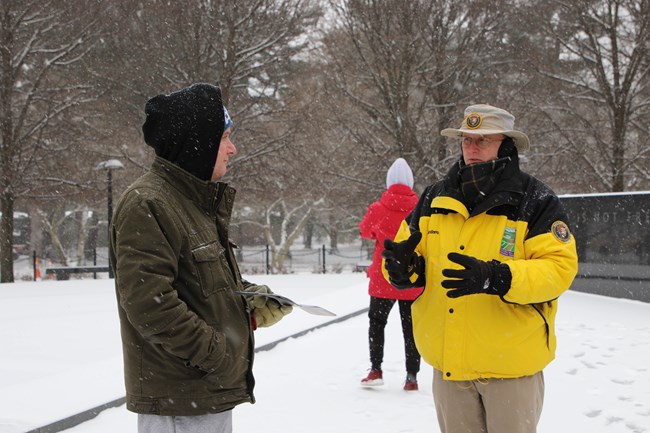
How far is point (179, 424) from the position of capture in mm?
2395

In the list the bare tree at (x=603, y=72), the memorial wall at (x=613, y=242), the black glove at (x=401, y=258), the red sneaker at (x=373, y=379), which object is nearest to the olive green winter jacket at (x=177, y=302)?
the black glove at (x=401, y=258)

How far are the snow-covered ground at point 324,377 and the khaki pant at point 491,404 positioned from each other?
5.78 feet

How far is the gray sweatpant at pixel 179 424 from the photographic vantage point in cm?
237

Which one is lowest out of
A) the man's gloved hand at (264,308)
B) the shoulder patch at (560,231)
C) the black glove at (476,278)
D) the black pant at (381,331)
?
the black pant at (381,331)

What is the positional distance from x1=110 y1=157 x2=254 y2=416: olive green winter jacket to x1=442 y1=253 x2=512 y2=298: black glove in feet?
2.90

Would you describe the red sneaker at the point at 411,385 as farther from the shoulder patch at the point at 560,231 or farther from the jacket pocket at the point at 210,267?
the jacket pocket at the point at 210,267

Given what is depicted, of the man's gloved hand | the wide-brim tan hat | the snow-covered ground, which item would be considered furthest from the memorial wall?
the man's gloved hand

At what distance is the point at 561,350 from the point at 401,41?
1140 cm

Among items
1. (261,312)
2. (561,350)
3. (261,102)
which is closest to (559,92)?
(261,102)

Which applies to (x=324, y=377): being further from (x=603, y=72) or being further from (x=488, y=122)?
(x=603, y=72)

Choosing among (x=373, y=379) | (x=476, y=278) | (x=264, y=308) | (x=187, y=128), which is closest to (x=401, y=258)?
(x=476, y=278)

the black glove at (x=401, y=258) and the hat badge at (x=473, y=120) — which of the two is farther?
the hat badge at (x=473, y=120)

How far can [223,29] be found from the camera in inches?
675

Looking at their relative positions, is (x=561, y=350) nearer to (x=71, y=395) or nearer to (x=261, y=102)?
(x=71, y=395)
